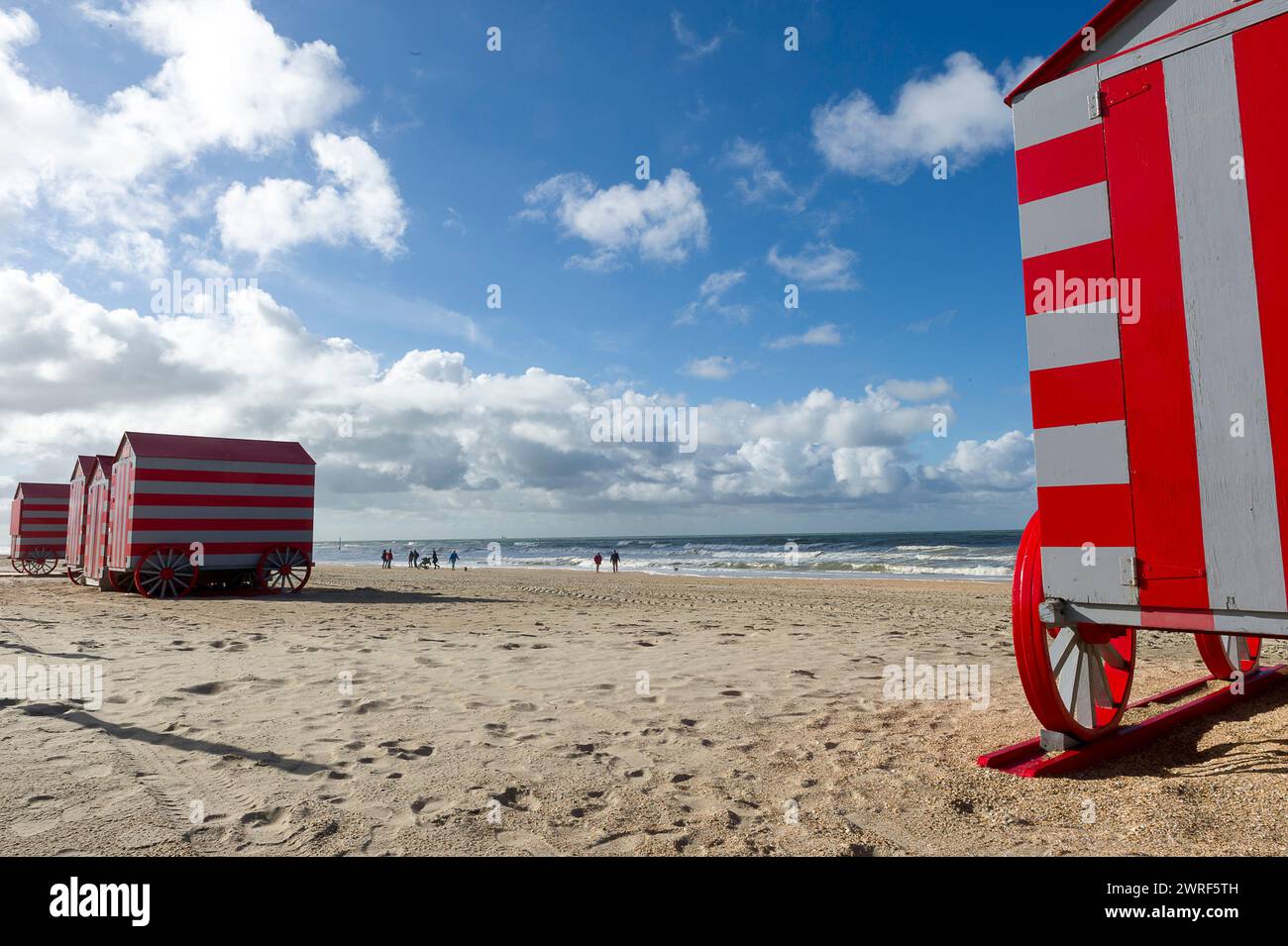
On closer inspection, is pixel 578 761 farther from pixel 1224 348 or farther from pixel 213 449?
pixel 213 449

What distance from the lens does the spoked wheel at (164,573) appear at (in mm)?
14250

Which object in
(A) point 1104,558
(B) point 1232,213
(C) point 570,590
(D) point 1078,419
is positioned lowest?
(C) point 570,590

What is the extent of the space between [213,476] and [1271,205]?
16.8 metres

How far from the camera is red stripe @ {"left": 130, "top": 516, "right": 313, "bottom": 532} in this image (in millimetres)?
14312

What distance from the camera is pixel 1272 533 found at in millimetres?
2412

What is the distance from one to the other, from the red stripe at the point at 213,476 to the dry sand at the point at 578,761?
7.34 m

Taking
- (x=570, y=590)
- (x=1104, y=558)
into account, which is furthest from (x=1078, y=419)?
(x=570, y=590)

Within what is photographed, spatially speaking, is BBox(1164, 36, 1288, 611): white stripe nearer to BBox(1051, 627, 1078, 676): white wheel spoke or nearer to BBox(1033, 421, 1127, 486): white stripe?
BBox(1033, 421, 1127, 486): white stripe

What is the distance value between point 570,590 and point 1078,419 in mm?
17801

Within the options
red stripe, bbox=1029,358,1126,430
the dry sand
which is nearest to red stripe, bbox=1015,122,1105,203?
red stripe, bbox=1029,358,1126,430

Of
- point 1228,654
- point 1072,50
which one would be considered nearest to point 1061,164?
A: point 1072,50

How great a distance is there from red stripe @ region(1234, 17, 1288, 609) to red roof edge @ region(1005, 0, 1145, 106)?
529 mm

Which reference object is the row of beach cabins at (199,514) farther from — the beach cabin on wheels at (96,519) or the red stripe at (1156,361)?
the red stripe at (1156,361)
